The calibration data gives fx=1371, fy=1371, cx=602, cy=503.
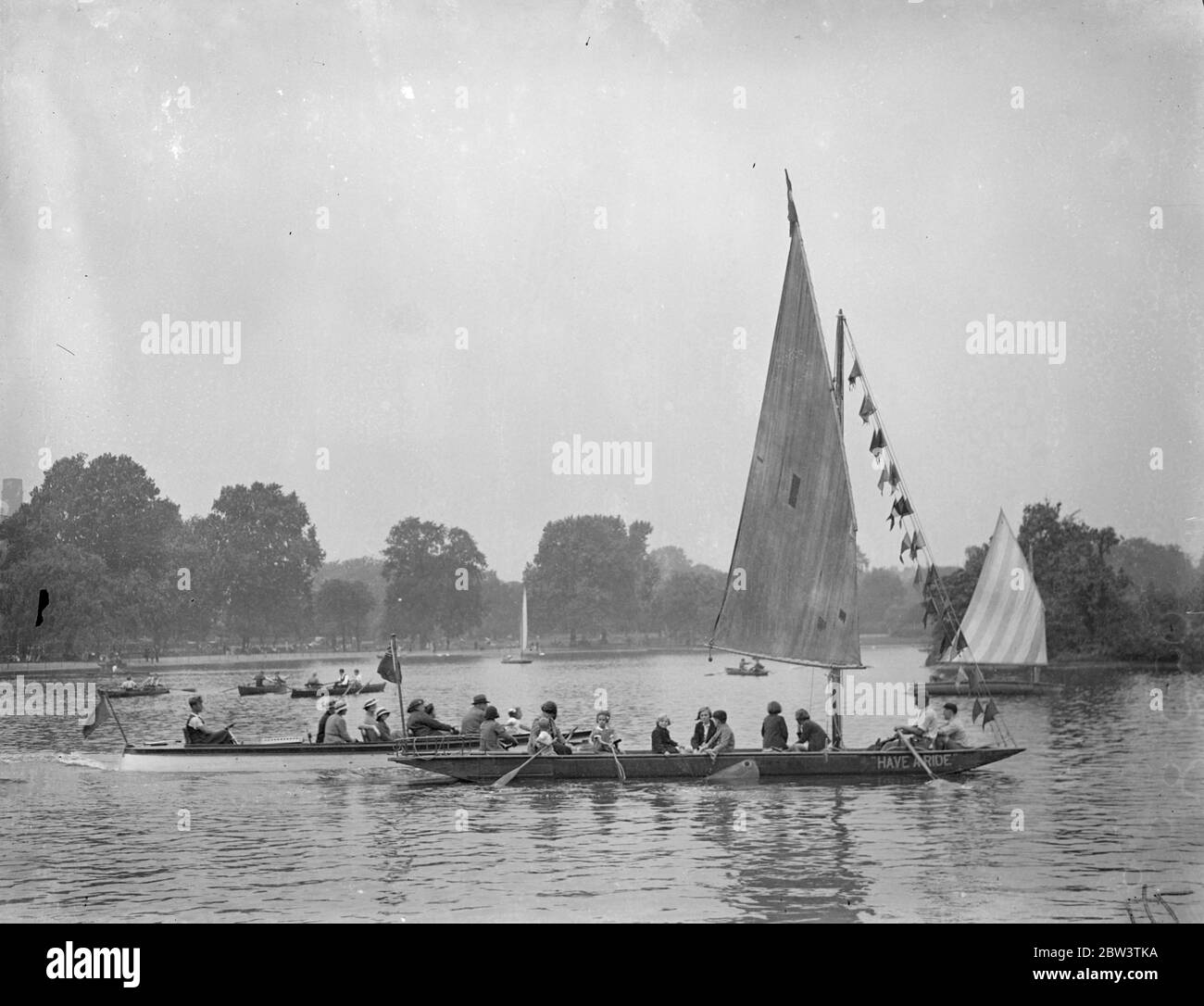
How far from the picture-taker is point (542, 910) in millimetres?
21328

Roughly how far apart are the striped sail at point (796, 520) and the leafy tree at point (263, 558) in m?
130

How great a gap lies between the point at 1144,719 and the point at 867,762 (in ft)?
103

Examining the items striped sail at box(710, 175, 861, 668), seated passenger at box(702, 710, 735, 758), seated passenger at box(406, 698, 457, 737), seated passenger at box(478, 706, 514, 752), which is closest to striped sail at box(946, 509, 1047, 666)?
striped sail at box(710, 175, 861, 668)

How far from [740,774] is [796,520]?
6.44 metres

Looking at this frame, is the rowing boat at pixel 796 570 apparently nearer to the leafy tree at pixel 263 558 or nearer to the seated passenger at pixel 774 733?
the seated passenger at pixel 774 733

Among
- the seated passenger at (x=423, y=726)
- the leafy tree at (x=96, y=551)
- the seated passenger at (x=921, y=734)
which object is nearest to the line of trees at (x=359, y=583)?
the leafy tree at (x=96, y=551)

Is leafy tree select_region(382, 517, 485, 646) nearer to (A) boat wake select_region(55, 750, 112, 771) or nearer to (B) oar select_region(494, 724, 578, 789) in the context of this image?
(A) boat wake select_region(55, 750, 112, 771)

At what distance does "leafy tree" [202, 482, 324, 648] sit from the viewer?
6265 inches

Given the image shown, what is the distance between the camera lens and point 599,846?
26.7 m

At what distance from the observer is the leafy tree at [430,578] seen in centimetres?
16600

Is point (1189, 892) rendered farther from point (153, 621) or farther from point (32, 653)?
point (153, 621)

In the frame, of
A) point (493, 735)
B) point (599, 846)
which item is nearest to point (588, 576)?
point (493, 735)
